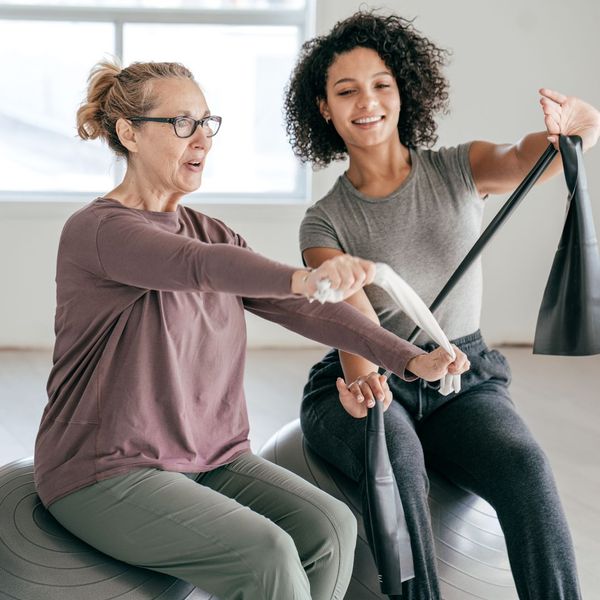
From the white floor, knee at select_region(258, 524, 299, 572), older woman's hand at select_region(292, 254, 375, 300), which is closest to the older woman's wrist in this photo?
older woman's hand at select_region(292, 254, 375, 300)

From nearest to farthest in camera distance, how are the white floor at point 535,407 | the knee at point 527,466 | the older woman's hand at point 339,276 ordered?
the older woman's hand at point 339,276, the knee at point 527,466, the white floor at point 535,407

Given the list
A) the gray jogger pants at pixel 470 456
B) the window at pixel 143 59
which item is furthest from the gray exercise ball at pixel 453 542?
the window at pixel 143 59

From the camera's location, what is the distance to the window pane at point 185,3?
4.76 meters

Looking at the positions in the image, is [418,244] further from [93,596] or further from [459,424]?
[93,596]

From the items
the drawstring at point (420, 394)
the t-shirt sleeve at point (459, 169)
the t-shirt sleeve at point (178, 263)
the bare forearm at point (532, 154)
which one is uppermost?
the bare forearm at point (532, 154)

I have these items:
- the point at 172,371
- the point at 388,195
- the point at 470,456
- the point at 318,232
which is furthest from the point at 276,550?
the point at 388,195

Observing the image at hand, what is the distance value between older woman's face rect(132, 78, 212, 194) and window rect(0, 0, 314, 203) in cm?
293

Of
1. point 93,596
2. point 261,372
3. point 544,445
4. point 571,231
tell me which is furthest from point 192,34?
point 93,596

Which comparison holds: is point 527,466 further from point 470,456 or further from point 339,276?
point 339,276

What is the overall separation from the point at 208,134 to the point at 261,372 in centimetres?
273

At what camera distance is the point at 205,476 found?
193 cm

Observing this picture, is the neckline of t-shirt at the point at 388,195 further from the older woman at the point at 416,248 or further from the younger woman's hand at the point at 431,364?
the younger woman's hand at the point at 431,364

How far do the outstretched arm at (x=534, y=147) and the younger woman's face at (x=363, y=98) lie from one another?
230mm

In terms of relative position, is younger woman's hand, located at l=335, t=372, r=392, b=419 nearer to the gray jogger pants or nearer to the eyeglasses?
the gray jogger pants
